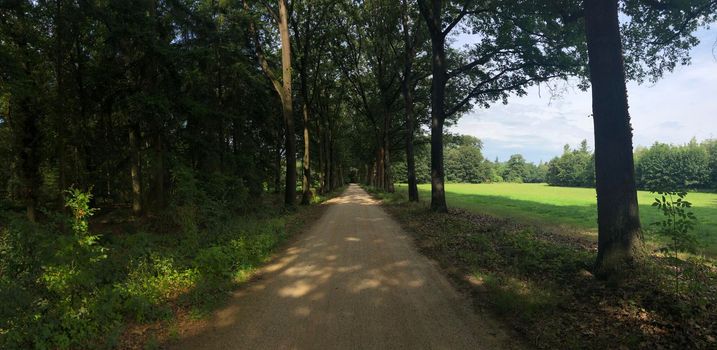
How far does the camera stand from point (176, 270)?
683 cm

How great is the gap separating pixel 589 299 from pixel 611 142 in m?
2.57

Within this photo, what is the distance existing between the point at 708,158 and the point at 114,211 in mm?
84049

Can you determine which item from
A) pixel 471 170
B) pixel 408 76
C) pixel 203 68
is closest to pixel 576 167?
pixel 471 170

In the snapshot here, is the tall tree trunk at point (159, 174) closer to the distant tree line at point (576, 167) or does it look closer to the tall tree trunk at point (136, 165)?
the tall tree trunk at point (136, 165)

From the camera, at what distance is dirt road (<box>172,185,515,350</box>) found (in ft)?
14.9

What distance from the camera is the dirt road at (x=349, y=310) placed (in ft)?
14.9

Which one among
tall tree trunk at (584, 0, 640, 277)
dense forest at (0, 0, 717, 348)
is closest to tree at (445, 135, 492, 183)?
dense forest at (0, 0, 717, 348)

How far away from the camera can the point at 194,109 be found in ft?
54.1

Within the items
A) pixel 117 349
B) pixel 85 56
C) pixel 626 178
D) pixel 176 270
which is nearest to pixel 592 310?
pixel 626 178

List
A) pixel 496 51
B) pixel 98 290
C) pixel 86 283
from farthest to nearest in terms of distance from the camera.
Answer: pixel 496 51 < pixel 98 290 < pixel 86 283

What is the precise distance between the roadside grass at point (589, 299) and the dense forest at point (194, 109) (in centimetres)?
56

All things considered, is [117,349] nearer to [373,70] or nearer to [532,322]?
[532,322]

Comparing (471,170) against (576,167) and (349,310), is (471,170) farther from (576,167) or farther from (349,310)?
(349,310)

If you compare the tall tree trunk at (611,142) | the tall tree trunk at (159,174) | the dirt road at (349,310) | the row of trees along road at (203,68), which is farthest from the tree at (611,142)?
the tall tree trunk at (159,174)
